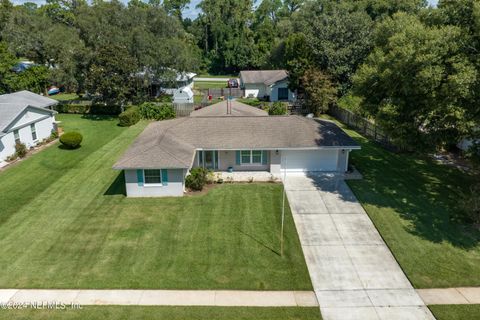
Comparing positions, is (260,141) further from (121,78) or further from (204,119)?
(121,78)

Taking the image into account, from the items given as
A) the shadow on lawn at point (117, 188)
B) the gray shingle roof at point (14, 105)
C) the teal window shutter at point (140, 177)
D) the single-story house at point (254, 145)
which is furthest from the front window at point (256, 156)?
the gray shingle roof at point (14, 105)

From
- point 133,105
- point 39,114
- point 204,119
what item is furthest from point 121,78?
point 204,119

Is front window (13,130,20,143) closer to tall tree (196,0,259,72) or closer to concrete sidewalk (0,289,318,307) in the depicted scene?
concrete sidewalk (0,289,318,307)

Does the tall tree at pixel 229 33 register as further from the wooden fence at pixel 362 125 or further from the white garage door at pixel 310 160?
the white garage door at pixel 310 160

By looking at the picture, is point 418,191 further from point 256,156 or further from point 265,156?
point 256,156

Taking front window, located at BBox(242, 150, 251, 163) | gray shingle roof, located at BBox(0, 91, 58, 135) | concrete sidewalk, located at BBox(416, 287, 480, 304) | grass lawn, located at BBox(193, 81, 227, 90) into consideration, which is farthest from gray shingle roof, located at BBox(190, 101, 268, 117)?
grass lawn, located at BBox(193, 81, 227, 90)

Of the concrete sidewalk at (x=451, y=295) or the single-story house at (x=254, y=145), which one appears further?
the single-story house at (x=254, y=145)

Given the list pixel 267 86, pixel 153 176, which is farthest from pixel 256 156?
pixel 267 86
